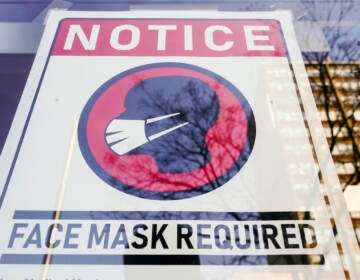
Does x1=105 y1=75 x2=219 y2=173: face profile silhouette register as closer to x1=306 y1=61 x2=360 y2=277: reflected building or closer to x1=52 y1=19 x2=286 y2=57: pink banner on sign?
x1=52 y1=19 x2=286 y2=57: pink banner on sign

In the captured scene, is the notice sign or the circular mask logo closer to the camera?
the notice sign

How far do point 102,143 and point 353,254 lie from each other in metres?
0.64

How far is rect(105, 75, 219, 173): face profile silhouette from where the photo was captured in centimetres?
99

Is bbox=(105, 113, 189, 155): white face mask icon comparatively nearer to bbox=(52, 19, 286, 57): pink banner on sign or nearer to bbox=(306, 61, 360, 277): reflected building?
bbox=(52, 19, 286, 57): pink banner on sign

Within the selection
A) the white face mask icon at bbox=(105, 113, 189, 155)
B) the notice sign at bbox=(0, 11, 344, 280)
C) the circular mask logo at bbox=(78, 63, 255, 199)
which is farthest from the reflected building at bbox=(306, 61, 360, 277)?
the white face mask icon at bbox=(105, 113, 189, 155)

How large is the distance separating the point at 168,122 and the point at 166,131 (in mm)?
32

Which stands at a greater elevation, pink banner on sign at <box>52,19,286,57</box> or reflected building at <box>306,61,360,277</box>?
pink banner on sign at <box>52,19,286,57</box>

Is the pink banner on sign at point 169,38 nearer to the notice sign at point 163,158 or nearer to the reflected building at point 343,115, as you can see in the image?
the notice sign at point 163,158

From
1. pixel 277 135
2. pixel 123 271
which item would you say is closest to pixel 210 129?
pixel 277 135

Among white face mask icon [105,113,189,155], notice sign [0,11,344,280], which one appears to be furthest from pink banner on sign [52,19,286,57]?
white face mask icon [105,113,189,155]

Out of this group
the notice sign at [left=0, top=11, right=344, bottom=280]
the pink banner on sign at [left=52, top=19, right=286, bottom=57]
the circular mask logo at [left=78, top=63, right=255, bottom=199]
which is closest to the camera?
the notice sign at [left=0, top=11, right=344, bottom=280]

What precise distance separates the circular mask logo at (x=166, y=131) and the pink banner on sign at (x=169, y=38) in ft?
0.30

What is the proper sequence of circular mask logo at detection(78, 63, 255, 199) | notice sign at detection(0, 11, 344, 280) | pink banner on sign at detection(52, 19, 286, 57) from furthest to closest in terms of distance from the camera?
pink banner on sign at detection(52, 19, 286, 57)
circular mask logo at detection(78, 63, 255, 199)
notice sign at detection(0, 11, 344, 280)

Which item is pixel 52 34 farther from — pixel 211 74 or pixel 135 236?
pixel 135 236
